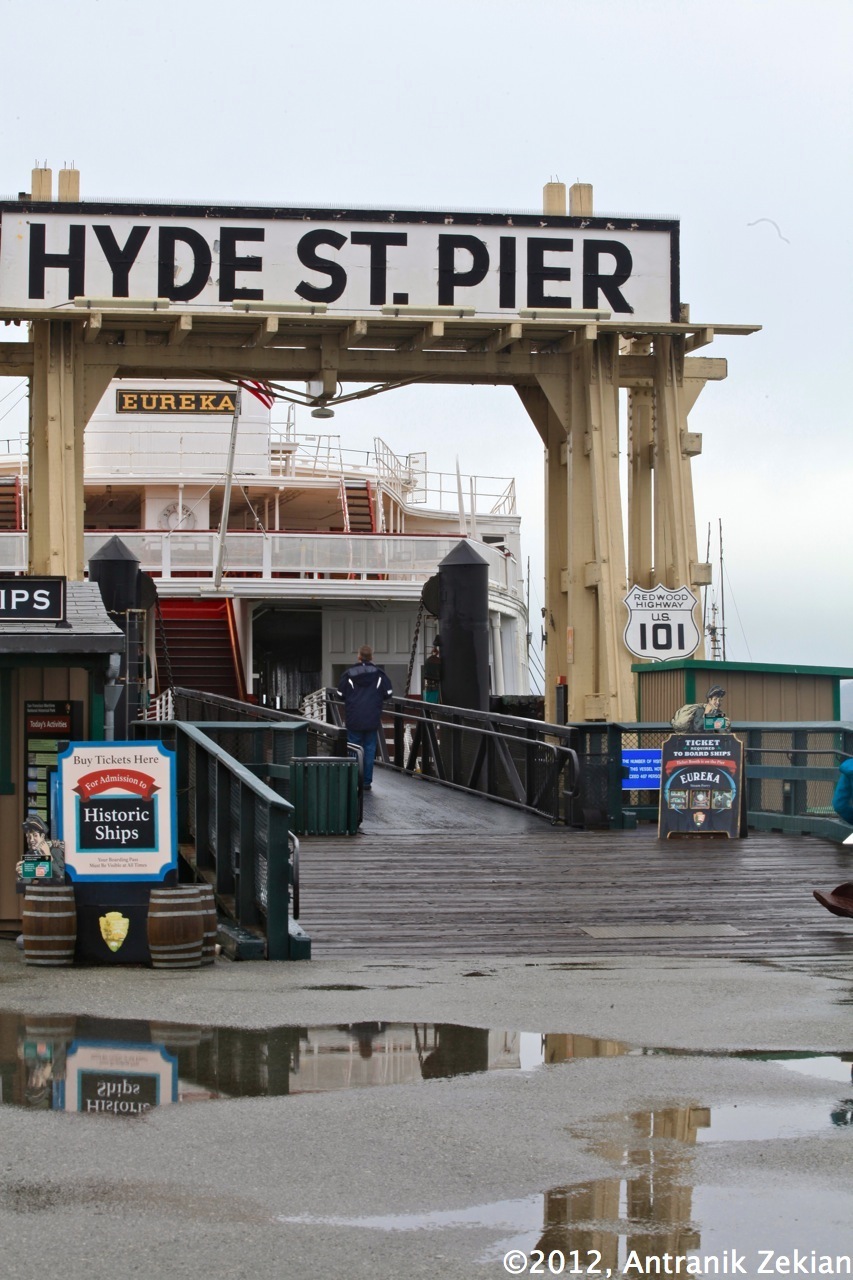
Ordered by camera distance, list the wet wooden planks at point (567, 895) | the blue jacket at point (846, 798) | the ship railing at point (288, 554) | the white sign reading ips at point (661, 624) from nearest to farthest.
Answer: the blue jacket at point (846, 798), the wet wooden planks at point (567, 895), the white sign reading ips at point (661, 624), the ship railing at point (288, 554)

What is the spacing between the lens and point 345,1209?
5074 millimetres

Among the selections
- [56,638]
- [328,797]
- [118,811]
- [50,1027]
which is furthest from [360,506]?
[50,1027]

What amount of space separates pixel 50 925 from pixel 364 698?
11.2 m

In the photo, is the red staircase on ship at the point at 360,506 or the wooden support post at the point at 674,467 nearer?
the wooden support post at the point at 674,467

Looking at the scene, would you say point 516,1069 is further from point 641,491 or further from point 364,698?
point 641,491

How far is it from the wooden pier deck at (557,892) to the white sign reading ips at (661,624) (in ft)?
11.3

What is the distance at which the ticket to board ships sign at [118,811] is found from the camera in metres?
10.4

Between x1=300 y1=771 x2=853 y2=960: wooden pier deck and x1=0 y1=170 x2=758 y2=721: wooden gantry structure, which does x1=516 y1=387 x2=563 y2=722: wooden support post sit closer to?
x1=0 y1=170 x2=758 y2=721: wooden gantry structure

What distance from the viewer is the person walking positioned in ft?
68.7

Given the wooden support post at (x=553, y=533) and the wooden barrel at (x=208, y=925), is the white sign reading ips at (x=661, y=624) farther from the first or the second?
the wooden barrel at (x=208, y=925)

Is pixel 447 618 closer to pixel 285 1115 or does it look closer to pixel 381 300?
pixel 381 300

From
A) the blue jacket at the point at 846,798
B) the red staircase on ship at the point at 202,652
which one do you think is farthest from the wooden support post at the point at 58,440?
the blue jacket at the point at 846,798

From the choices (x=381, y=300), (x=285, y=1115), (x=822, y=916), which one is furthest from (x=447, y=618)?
(x=285, y=1115)

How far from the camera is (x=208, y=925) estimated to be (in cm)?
1034
